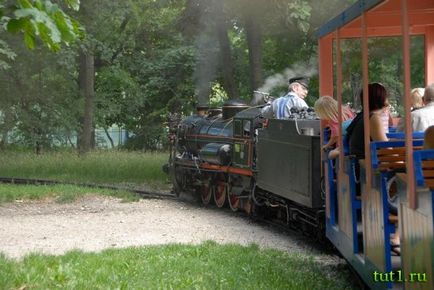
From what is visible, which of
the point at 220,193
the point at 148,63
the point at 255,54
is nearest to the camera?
the point at 220,193

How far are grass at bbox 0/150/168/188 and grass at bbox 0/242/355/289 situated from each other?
33.7 ft

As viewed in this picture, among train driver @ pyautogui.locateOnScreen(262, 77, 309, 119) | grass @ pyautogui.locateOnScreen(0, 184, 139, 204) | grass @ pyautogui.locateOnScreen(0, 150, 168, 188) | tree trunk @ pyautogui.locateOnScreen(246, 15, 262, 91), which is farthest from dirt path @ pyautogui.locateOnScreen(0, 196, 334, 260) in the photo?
tree trunk @ pyautogui.locateOnScreen(246, 15, 262, 91)

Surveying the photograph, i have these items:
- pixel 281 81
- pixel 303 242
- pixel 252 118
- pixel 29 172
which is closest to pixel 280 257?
pixel 303 242

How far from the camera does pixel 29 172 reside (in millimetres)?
21734

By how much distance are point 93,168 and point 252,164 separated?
10.7 meters

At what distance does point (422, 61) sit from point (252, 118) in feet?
20.4

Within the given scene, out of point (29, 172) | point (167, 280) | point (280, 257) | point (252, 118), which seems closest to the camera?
point (167, 280)

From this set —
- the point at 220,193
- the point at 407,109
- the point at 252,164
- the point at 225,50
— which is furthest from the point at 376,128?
the point at 225,50

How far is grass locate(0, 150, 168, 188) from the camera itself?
19.8m

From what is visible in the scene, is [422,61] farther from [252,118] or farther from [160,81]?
[160,81]

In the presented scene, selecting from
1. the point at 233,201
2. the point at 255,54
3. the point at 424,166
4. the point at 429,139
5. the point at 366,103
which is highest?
the point at 255,54

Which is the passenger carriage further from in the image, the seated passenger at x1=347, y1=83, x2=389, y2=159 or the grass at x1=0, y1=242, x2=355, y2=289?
the grass at x1=0, y1=242, x2=355, y2=289

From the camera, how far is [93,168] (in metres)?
21.7

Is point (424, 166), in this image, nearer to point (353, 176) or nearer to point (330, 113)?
point (353, 176)
